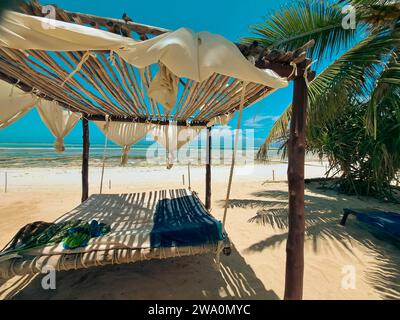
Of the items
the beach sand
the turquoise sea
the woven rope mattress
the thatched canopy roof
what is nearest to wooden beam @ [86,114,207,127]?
the thatched canopy roof

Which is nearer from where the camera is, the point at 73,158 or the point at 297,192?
the point at 297,192

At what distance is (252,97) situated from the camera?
3.39 metres

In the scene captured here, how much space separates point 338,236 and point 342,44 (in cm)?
392

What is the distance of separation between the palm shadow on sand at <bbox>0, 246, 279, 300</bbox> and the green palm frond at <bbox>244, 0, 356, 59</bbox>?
425 cm

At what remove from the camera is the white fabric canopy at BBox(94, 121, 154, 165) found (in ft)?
17.3

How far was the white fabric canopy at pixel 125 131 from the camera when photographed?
529 centimetres

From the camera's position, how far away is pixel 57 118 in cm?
401

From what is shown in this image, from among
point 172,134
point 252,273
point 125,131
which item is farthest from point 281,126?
point 125,131

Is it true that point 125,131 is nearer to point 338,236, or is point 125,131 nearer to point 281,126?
point 281,126

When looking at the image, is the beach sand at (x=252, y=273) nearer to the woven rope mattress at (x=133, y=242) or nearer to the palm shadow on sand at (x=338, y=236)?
the palm shadow on sand at (x=338, y=236)

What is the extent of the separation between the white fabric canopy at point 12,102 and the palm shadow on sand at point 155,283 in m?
2.26

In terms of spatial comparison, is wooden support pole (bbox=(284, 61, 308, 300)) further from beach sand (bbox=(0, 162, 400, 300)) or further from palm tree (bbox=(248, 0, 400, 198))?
palm tree (bbox=(248, 0, 400, 198))

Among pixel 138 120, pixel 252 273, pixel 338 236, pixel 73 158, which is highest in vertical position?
pixel 138 120
